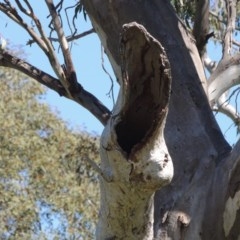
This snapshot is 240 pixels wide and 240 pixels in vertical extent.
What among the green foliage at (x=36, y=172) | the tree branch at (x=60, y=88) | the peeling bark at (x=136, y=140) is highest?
the green foliage at (x=36, y=172)

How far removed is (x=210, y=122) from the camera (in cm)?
293

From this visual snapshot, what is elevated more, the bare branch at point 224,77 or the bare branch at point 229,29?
the bare branch at point 229,29

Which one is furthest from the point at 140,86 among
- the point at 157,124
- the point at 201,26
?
the point at 201,26

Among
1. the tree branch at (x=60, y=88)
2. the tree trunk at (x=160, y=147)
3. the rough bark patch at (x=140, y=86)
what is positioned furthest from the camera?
the tree branch at (x=60, y=88)

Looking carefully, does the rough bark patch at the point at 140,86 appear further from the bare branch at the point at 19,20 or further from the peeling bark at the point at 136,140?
the bare branch at the point at 19,20

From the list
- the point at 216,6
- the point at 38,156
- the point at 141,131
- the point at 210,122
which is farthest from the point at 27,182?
the point at 141,131

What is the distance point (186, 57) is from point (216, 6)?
3.22 meters

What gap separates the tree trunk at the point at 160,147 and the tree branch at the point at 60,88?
0.19m

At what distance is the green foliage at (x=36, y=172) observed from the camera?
9.91 meters

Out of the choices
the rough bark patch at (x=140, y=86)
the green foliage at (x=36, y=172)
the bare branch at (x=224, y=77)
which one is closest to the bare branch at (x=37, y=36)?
the bare branch at (x=224, y=77)

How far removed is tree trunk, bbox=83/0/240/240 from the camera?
2.02m

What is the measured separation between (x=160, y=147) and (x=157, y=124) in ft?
0.33

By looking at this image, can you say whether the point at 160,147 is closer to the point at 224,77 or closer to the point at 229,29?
the point at 224,77

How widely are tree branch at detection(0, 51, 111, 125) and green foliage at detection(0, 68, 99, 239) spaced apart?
585 cm
